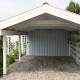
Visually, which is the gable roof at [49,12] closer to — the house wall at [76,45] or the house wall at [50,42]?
the house wall at [76,45]

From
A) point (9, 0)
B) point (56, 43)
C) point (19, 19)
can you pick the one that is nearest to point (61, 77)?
point (19, 19)

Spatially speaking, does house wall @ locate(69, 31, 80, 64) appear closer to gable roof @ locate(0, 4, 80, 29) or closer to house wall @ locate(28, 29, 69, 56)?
house wall @ locate(28, 29, 69, 56)

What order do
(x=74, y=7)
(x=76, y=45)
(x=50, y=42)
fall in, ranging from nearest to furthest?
(x=76, y=45), (x=50, y=42), (x=74, y=7)

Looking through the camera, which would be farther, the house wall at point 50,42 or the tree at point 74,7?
the tree at point 74,7

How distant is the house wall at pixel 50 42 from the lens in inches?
347

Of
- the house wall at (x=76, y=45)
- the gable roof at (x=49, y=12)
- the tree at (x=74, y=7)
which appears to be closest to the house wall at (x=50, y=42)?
the house wall at (x=76, y=45)

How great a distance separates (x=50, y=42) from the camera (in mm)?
8867

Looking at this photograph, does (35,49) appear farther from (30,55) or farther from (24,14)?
(24,14)

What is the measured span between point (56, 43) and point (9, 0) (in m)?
22.9

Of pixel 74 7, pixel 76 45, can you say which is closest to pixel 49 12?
pixel 76 45

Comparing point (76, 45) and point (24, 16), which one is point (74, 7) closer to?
point (76, 45)

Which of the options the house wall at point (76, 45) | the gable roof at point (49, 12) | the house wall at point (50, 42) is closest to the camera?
the gable roof at point (49, 12)

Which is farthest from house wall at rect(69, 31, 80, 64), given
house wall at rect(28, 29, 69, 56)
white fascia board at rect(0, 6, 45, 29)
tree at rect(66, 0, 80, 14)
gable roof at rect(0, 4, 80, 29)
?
tree at rect(66, 0, 80, 14)

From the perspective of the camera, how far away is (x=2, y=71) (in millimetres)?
4492
